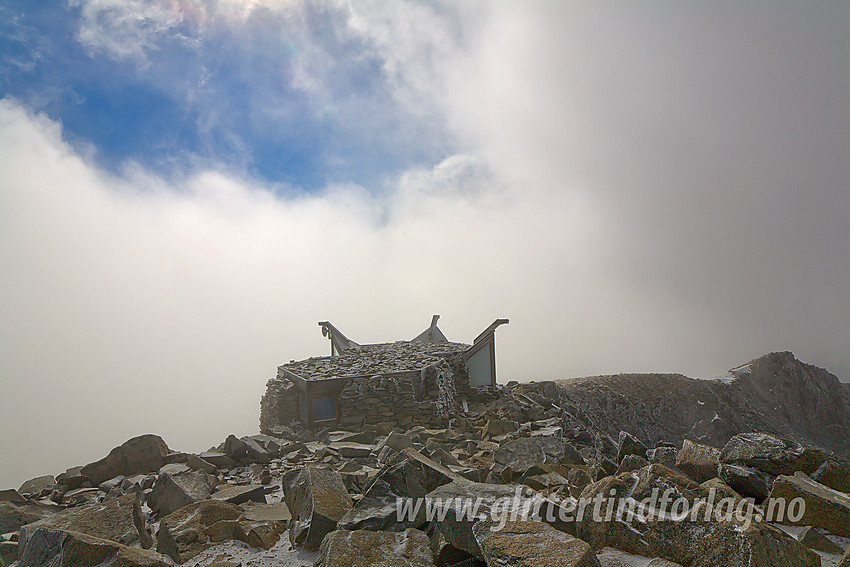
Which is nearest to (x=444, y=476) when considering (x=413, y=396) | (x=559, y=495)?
(x=559, y=495)

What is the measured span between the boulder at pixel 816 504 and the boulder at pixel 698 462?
2.17 feet

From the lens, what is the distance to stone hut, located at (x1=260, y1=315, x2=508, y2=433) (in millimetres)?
14797

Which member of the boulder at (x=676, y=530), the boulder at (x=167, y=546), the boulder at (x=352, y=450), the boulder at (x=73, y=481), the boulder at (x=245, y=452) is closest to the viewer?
the boulder at (x=676, y=530)

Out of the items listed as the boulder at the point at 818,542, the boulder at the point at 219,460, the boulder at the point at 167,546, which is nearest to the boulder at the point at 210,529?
the boulder at the point at 167,546

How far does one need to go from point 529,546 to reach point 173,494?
5.40 m

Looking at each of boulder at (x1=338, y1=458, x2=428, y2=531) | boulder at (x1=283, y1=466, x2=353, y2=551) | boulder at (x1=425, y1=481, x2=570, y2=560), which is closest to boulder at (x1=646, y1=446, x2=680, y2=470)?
boulder at (x1=425, y1=481, x2=570, y2=560)

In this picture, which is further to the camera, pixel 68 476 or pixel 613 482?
pixel 68 476

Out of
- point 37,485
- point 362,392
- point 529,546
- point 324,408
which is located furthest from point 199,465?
point 529,546

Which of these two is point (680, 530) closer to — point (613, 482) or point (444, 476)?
point (613, 482)

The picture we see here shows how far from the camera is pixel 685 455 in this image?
4688 millimetres

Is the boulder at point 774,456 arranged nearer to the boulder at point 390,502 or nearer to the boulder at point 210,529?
the boulder at point 390,502

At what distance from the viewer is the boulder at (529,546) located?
2.75 metres

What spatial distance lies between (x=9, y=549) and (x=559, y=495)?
5.89 m

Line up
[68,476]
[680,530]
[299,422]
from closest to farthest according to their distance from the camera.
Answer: [680,530] < [68,476] < [299,422]
